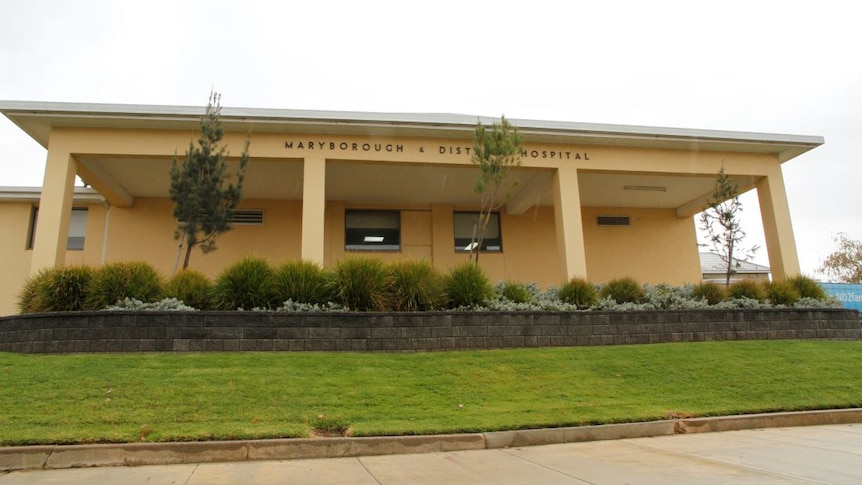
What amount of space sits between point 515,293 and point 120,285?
26.1 feet

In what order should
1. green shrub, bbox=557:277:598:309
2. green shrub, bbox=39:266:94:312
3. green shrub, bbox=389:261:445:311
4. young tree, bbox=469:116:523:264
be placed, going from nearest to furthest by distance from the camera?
green shrub, bbox=39:266:94:312 → green shrub, bbox=389:261:445:311 → green shrub, bbox=557:277:598:309 → young tree, bbox=469:116:523:264

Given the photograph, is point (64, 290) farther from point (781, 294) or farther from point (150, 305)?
point (781, 294)

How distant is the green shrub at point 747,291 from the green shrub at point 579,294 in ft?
12.2

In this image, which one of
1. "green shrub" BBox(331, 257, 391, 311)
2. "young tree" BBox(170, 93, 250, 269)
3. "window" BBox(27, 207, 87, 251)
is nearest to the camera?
"green shrub" BBox(331, 257, 391, 311)

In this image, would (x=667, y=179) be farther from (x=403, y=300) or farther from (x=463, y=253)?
(x=403, y=300)

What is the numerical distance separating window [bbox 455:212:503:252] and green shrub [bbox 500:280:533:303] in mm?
7298

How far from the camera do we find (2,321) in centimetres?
986

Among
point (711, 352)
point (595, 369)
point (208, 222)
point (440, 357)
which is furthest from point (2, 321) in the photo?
point (711, 352)

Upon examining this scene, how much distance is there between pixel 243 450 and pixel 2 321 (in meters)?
7.16

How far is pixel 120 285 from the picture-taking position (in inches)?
407

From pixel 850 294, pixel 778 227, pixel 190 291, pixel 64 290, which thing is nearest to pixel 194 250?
pixel 64 290

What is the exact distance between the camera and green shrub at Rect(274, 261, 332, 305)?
10.6 metres

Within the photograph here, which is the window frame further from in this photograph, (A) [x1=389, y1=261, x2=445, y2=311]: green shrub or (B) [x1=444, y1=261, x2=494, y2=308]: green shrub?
(A) [x1=389, y1=261, x2=445, y2=311]: green shrub

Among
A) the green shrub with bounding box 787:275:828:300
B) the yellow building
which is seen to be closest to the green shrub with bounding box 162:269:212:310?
the yellow building
